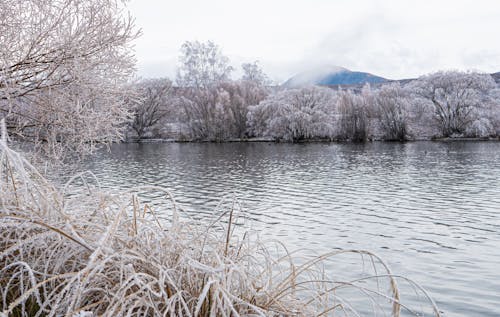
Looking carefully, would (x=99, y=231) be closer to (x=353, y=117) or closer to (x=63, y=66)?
(x=63, y=66)

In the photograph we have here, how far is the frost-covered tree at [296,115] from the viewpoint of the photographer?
4916 cm

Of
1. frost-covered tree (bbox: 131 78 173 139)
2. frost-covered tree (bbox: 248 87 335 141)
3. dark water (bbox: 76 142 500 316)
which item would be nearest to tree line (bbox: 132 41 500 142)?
frost-covered tree (bbox: 248 87 335 141)

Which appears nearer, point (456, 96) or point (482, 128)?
point (482, 128)

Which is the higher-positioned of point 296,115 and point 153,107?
point 153,107

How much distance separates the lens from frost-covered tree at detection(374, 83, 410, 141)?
48156mm

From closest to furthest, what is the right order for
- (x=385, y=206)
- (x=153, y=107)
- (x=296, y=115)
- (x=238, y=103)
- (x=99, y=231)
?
(x=99, y=231), (x=385, y=206), (x=296, y=115), (x=238, y=103), (x=153, y=107)

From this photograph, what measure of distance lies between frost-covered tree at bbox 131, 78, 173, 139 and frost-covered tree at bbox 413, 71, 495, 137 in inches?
1294

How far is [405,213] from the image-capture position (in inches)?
502

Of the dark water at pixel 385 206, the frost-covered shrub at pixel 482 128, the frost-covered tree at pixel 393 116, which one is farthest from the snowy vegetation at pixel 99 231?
the frost-covered shrub at pixel 482 128

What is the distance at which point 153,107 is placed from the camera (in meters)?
60.8

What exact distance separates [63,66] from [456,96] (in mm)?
47797

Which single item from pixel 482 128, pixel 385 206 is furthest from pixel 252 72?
pixel 385 206

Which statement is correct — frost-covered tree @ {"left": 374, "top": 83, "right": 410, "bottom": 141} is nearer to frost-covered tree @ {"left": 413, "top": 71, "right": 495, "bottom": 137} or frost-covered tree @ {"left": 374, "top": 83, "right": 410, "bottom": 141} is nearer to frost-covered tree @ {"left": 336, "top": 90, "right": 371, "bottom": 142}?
frost-covered tree @ {"left": 336, "top": 90, "right": 371, "bottom": 142}

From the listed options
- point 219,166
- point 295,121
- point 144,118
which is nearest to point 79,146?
point 219,166
